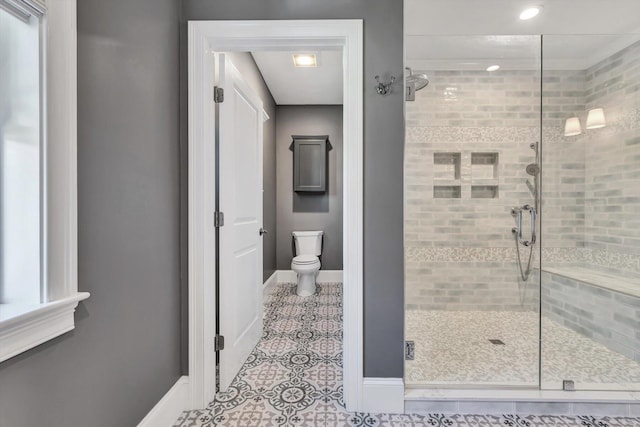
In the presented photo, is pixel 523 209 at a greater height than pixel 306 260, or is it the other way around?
pixel 523 209

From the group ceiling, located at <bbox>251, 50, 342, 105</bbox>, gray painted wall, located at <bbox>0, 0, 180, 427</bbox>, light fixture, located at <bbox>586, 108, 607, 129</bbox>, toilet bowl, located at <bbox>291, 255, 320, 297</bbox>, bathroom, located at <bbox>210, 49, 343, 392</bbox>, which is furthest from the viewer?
toilet bowl, located at <bbox>291, 255, 320, 297</bbox>

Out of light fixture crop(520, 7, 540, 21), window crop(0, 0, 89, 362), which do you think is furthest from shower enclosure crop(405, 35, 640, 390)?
window crop(0, 0, 89, 362)

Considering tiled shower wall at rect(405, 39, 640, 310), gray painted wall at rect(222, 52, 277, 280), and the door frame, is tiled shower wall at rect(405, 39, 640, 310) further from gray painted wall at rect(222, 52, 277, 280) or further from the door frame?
gray painted wall at rect(222, 52, 277, 280)

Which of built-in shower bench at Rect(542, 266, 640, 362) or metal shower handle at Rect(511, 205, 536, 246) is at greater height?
metal shower handle at Rect(511, 205, 536, 246)

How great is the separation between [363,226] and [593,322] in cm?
Result: 205

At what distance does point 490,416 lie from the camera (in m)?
1.46

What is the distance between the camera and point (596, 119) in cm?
230

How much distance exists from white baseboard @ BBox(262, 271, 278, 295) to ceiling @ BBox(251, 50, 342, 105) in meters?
2.40

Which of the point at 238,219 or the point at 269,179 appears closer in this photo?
the point at 238,219

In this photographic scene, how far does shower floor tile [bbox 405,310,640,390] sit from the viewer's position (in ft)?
5.33

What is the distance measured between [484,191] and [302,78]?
224 centimetres

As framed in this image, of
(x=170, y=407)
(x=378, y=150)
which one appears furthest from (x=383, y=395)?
(x=378, y=150)

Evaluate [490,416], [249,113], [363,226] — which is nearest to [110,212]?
[363,226]

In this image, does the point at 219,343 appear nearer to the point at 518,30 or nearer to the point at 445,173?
the point at 445,173
